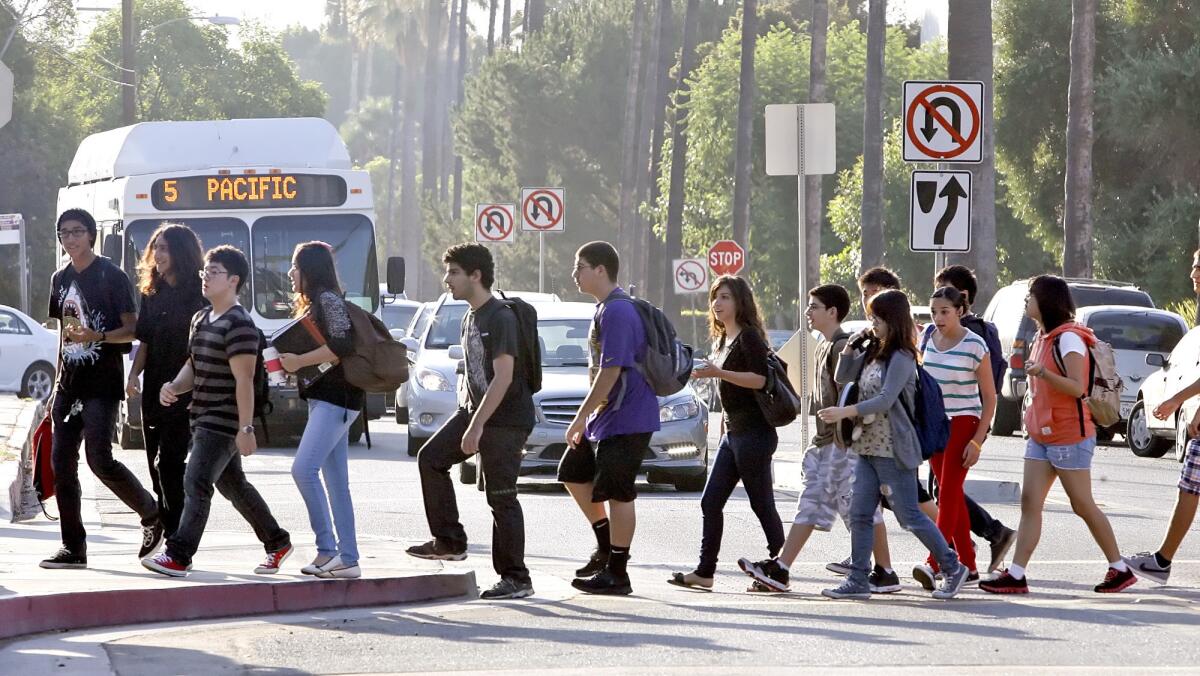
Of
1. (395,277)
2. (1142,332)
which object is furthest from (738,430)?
(1142,332)

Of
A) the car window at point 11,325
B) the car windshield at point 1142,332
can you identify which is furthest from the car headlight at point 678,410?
the car window at point 11,325

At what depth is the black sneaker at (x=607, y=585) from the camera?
1093 cm

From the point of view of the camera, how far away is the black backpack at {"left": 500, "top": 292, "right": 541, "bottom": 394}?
10680 millimetres

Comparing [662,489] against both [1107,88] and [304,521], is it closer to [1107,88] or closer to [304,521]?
[304,521]

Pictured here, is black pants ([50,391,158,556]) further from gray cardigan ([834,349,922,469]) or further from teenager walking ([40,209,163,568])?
gray cardigan ([834,349,922,469])

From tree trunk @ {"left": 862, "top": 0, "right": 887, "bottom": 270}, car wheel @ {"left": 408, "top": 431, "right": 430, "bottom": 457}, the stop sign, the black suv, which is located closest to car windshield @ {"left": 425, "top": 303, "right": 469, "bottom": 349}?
car wheel @ {"left": 408, "top": 431, "right": 430, "bottom": 457}

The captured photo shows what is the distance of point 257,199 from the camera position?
74.8ft

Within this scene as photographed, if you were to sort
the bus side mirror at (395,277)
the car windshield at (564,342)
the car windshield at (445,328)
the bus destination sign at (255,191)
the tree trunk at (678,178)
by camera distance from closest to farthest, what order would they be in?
the car windshield at (564,342), the car windshield at (445,328), the bus destination sign at (255,191), the bus side mirror at (395,277), the tree trunk at (678,178)

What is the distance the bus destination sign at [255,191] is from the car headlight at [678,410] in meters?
6.64

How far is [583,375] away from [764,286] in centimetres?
3947

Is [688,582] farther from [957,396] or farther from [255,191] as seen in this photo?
[255,191]

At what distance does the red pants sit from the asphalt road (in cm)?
36

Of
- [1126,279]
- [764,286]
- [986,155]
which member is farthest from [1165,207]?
[764,286]

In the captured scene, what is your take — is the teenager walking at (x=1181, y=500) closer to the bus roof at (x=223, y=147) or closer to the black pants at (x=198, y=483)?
the black pants at (x=198, y=483)
